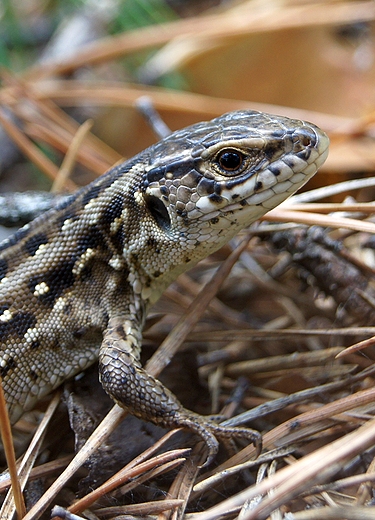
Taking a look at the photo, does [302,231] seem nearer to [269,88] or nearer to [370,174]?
[370,174]

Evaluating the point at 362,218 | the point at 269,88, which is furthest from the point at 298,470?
the point at 269,88

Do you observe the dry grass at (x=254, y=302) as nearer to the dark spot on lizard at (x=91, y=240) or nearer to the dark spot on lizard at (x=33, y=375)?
the dark spot on lizard at (x=33, y=375)

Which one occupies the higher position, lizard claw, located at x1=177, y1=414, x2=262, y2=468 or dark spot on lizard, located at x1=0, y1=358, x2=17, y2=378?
dark spot on lizard, located at x1=0, y1=358, x2=17, y2=378

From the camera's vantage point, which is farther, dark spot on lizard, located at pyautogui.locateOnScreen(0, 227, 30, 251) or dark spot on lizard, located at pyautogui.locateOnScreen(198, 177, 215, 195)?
dark spot on lizard, located at pyautogui.locateOnScreen(0, 227, 30, 251)

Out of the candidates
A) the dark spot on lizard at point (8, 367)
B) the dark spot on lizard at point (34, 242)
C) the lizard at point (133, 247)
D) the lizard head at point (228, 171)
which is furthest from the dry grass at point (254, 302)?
the dark spot on lizard at point (34, 242)

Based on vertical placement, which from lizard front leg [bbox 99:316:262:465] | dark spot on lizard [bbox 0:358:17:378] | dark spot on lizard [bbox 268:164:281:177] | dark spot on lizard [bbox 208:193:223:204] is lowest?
lizard front leg [bbox 99:316:262:465]

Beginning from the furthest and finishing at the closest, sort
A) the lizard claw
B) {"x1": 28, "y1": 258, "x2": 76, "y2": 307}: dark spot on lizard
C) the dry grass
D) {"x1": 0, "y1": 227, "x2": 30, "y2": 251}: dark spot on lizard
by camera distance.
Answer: {"x1": 0, "y1": 227, "x2": 30, "y2": 251}: dark spot on lizard < {"x1": 28, "y1": 258, "x2": 76, "y2": 307}: dark spot on lizard < the lizard claw < the dry grass

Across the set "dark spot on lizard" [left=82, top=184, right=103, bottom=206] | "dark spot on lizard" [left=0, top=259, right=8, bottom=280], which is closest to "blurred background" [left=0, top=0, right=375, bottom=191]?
"dark spot on lizard" [left=82, top=184, right=103, bottom=206]

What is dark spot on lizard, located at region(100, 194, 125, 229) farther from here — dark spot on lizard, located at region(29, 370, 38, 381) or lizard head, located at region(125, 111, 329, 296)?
dark spot on lizard, located at region(29, 370, 38, 381)
